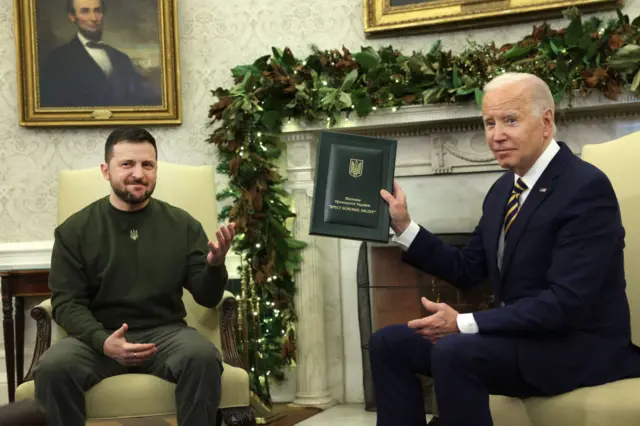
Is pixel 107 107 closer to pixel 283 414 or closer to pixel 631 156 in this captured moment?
pixel 283 414

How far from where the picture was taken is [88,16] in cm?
439

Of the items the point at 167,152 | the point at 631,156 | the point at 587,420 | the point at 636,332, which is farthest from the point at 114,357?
the point at 167,152

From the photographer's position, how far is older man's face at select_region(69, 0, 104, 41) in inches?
173

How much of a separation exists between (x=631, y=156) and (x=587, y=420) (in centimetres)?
99

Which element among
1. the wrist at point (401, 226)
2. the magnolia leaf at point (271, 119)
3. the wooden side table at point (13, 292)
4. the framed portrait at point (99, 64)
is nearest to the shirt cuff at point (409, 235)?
the wrist at point (401, 226)

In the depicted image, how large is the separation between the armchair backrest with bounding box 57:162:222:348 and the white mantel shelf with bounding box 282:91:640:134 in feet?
2.62

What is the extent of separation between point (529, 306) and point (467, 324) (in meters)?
0.18

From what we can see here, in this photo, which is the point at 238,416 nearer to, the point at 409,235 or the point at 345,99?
the point at 409,235

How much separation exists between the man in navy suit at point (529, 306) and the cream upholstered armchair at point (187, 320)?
56 cm

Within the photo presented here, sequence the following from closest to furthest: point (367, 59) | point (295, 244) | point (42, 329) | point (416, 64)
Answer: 1. point (42, 329)
2. point (416, 64)
3. point (367, 59)
4. point (295, 244)

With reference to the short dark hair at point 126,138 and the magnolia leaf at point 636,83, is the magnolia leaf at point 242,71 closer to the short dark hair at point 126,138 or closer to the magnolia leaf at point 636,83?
the short dark hair at point 126,138

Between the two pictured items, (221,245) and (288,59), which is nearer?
(221,245)

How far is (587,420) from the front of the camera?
1947 mm

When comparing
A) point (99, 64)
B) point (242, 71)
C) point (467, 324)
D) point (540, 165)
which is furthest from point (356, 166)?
point (99, 64)
